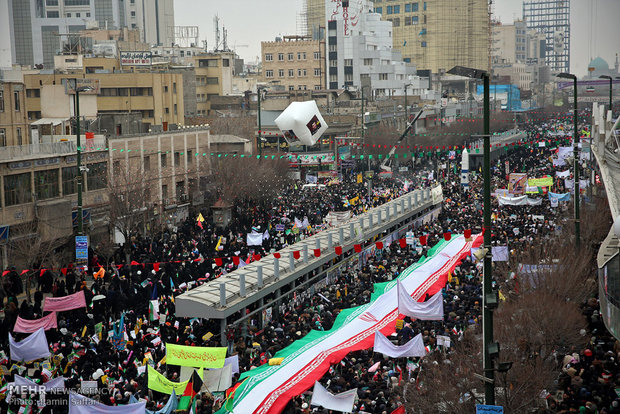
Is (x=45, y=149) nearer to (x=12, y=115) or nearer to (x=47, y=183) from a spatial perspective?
(x=47, y=183)

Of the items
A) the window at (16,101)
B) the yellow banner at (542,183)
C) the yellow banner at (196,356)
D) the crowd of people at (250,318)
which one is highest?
the window at (16,101)

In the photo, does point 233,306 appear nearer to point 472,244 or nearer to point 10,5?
point 472,244

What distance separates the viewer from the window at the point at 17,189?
34.8 meters

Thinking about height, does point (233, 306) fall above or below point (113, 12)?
below

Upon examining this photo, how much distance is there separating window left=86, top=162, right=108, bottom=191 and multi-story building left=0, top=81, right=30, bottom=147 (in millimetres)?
3411

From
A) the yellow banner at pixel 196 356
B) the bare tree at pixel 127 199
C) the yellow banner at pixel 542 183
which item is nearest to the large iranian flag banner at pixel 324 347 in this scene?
the yellow banner at pixel 196 356

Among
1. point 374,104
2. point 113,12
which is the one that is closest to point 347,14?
point 374,104

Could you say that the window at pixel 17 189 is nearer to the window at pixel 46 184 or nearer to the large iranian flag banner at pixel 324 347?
the window at pixel 46 184

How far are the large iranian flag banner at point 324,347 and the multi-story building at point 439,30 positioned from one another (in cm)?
14355

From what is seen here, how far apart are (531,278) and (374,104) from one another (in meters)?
74.3

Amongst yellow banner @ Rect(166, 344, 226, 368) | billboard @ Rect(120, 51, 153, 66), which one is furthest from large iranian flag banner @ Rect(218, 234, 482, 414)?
billboard @ Rect(120, 51, 153, 66)

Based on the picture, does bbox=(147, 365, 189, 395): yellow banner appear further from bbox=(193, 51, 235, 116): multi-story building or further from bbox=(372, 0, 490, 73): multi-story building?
bbox=(372, 0, 490, 73): multi-story building

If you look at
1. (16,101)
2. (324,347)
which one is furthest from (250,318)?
(16,101)

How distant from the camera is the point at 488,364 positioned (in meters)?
12.4
